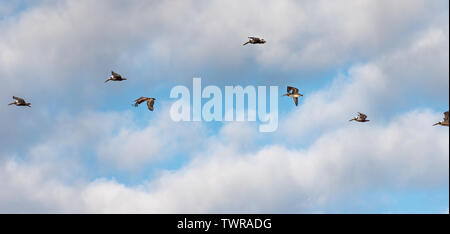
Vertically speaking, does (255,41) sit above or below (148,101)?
above

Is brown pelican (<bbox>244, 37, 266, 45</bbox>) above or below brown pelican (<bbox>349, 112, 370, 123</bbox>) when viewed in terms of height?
above

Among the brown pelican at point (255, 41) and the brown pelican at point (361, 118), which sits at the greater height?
the brown pelican at point (255, 41)

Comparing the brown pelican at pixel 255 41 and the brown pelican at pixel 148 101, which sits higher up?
the brown pelican at pixel 255 41

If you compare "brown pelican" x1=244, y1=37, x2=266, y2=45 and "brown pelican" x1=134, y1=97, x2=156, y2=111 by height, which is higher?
"brown pelican" x1=244, y1=37, x2=266, y2=45
